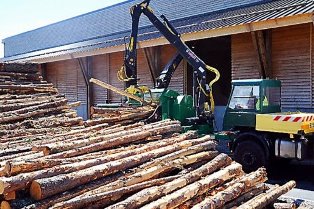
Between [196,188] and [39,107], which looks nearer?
[196,188]

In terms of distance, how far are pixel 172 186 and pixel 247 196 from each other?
1.48 m

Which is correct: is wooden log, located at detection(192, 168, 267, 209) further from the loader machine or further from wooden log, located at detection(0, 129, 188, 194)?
the loader machine

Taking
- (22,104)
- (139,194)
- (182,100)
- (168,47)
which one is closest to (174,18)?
(168,47)

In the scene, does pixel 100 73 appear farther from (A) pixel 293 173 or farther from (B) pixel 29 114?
(B) pixel 29 114

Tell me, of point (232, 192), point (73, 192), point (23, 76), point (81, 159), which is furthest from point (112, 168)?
point (23, 76)

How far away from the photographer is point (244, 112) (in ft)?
37.3

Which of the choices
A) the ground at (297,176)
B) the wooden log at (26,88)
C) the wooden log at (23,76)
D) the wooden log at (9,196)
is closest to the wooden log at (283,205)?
the ground at (297,176)

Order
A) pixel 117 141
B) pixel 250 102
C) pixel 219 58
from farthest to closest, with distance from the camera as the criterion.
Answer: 1. pixel 219 58
2. pixel 250 102
3. pixel 117 141

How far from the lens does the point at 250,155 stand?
428 inches

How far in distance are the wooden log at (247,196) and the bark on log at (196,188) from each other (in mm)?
343

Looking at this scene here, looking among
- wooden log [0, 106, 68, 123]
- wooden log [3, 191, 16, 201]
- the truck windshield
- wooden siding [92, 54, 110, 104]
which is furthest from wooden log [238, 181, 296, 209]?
wooden siding [92, 54, 110, 104]

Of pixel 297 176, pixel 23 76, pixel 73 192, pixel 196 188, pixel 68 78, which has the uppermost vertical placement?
pixel 68 78

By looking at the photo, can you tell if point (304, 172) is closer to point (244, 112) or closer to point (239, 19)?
point (244, 112)

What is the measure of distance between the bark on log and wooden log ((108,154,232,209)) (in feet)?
0.31
